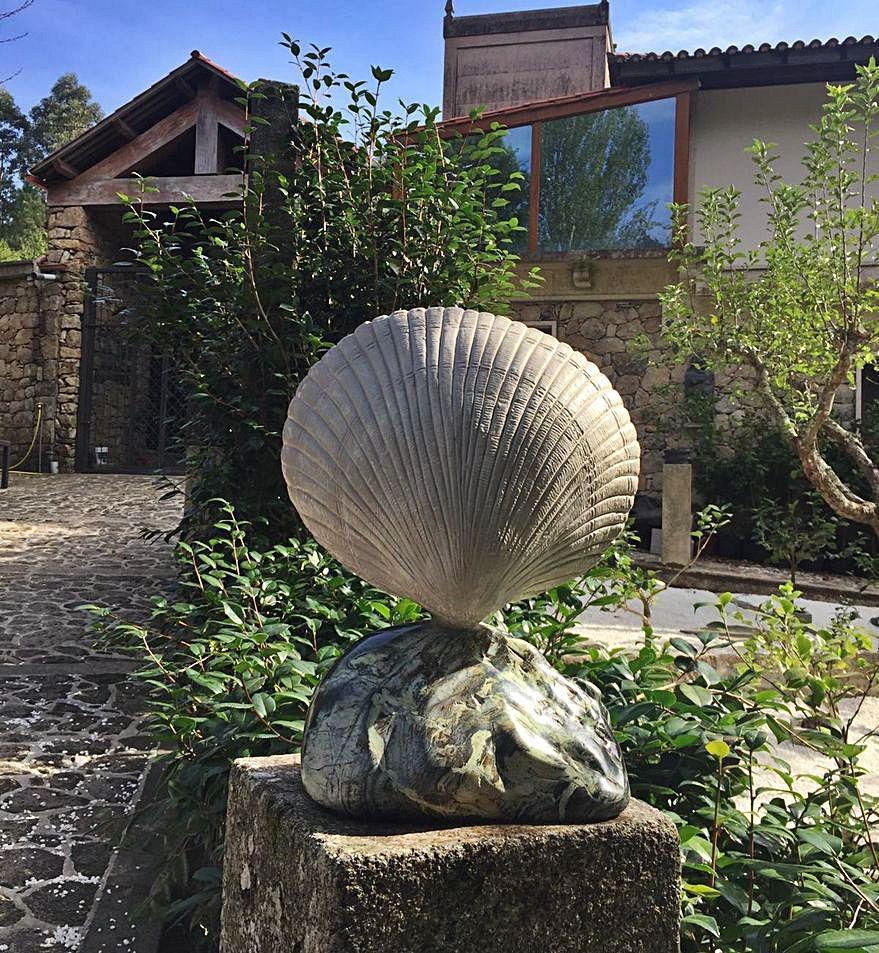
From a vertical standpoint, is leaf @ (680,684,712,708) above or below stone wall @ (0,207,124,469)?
below

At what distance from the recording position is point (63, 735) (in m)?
3.44

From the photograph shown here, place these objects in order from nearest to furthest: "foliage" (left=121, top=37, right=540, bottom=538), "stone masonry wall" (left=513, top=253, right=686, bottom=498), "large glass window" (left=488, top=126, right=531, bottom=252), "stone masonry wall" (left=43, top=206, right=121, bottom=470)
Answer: "foliage" (left=121, top=37, right=540, bottom=538)
"stone masonry wall" (left=513, top=253, right=686, bottom=498)
"large glass window" (left=488, top=126, right=531, bottom=252)
"stone masonry wall" (left=43, top=206, right=121, bottom=470)

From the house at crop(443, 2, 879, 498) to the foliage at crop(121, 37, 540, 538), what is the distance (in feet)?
21.5

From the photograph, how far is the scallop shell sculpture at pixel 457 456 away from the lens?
3.94ft

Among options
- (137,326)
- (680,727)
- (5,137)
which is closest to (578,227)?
(137,326)

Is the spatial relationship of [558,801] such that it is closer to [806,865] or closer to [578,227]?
[806,865]

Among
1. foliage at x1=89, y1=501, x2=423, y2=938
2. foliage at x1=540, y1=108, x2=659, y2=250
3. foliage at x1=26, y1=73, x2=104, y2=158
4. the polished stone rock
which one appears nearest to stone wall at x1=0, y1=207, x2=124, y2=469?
foliage at x1=540, y1=108, x2=659, y2=250

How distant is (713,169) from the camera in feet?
33.7

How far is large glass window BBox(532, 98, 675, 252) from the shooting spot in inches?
403

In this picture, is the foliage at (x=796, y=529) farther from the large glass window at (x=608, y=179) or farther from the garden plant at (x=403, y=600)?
the large glass window at (x=608, y=179)

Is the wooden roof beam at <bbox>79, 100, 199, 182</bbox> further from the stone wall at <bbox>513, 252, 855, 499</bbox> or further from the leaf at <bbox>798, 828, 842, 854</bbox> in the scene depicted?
the leaf at <bbox>798, 828, 842, 854</bbox>

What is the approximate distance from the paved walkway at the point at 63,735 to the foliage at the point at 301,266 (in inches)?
42.0

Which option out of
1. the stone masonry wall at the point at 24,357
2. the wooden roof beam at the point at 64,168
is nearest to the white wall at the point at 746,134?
the wooden roof beam at the point at 64,168

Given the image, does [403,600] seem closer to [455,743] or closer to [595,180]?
[455,743]
